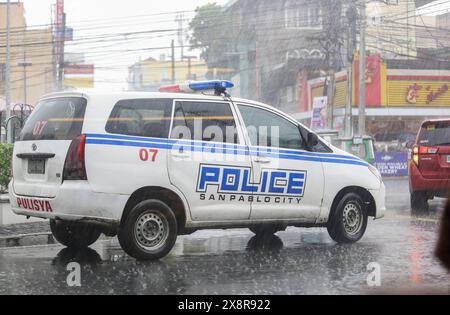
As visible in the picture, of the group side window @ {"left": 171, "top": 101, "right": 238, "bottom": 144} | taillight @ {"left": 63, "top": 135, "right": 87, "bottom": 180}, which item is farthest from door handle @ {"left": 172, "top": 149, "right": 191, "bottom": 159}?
taillight @ {"left": 63, "top": 135, "right": 87, "bottom": 180}

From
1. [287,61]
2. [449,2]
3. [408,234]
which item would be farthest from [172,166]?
[287,61]

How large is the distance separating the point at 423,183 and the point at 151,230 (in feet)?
21.2

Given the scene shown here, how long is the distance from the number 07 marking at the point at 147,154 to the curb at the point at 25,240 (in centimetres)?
261

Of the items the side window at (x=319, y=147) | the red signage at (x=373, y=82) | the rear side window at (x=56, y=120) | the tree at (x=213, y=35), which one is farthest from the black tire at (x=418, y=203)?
the tree at (x=213, y=35)

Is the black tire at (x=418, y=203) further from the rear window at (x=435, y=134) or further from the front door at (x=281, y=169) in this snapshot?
the front door at (x=281, y=169)

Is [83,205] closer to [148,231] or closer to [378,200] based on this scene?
[148,231]

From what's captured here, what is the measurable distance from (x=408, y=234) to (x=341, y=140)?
15001mm

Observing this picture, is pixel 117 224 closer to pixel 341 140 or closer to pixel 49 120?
pixel 49 120

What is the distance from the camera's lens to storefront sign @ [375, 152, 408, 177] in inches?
1125

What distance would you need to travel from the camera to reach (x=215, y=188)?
7223 millimetres

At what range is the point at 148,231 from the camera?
687cm

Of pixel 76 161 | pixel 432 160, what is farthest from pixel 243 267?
pixel 432 160

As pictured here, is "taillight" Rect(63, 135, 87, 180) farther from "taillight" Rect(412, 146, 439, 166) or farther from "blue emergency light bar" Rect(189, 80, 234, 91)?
"taillight" Rect(412, 146, 439, 166)

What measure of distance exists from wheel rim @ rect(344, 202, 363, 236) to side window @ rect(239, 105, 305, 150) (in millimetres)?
1057
